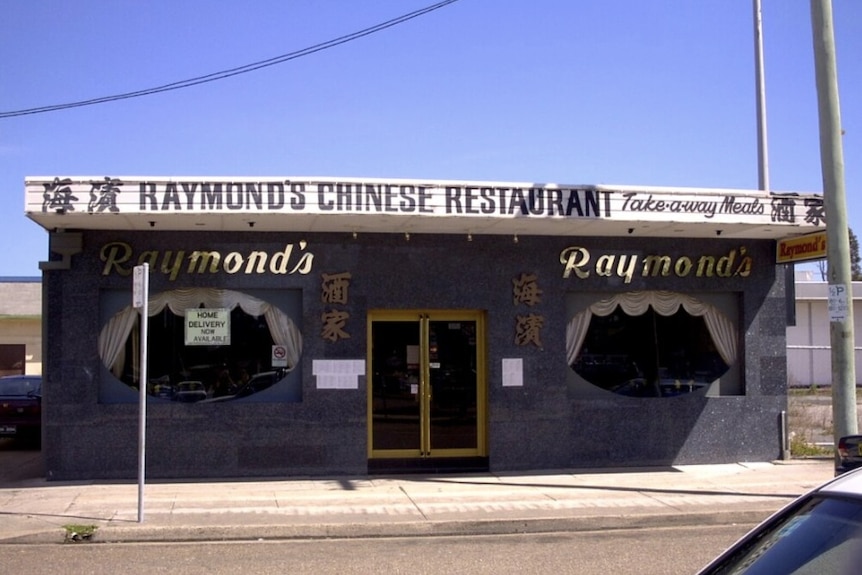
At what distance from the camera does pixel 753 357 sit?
51.0 ft

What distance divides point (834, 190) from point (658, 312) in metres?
4.22

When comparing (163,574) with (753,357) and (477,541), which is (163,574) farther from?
(753,357)

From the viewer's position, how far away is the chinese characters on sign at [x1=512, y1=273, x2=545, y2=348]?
14.7 meters

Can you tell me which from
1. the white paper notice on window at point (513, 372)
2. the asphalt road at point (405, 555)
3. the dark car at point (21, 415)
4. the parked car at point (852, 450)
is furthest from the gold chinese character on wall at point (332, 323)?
the parked car at point (852, 450)

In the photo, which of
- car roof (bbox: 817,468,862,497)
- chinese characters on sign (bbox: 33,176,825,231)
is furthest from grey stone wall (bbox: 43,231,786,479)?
car roof (bbox: 817,468,862,497)

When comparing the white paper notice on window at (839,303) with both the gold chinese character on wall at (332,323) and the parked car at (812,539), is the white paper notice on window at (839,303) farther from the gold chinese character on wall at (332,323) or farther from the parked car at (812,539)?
the parked car at (812,539)

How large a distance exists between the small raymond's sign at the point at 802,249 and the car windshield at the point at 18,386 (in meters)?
13.9

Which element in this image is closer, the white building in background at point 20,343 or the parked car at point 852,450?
the parked car at point 852,450

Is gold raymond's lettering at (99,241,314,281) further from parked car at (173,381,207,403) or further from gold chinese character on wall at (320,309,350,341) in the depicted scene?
parked car at (173,381,207,403)

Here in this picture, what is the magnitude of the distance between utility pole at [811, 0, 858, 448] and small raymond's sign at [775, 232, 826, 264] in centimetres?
244

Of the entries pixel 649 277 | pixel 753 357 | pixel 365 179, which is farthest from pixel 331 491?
pixel 753 357

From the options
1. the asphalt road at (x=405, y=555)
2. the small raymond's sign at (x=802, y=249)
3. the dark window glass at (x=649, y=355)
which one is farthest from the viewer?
the dark window glass at (x=649, y=355)

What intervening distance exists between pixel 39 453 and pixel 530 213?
10407mm

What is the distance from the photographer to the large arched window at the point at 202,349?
1398 cm
